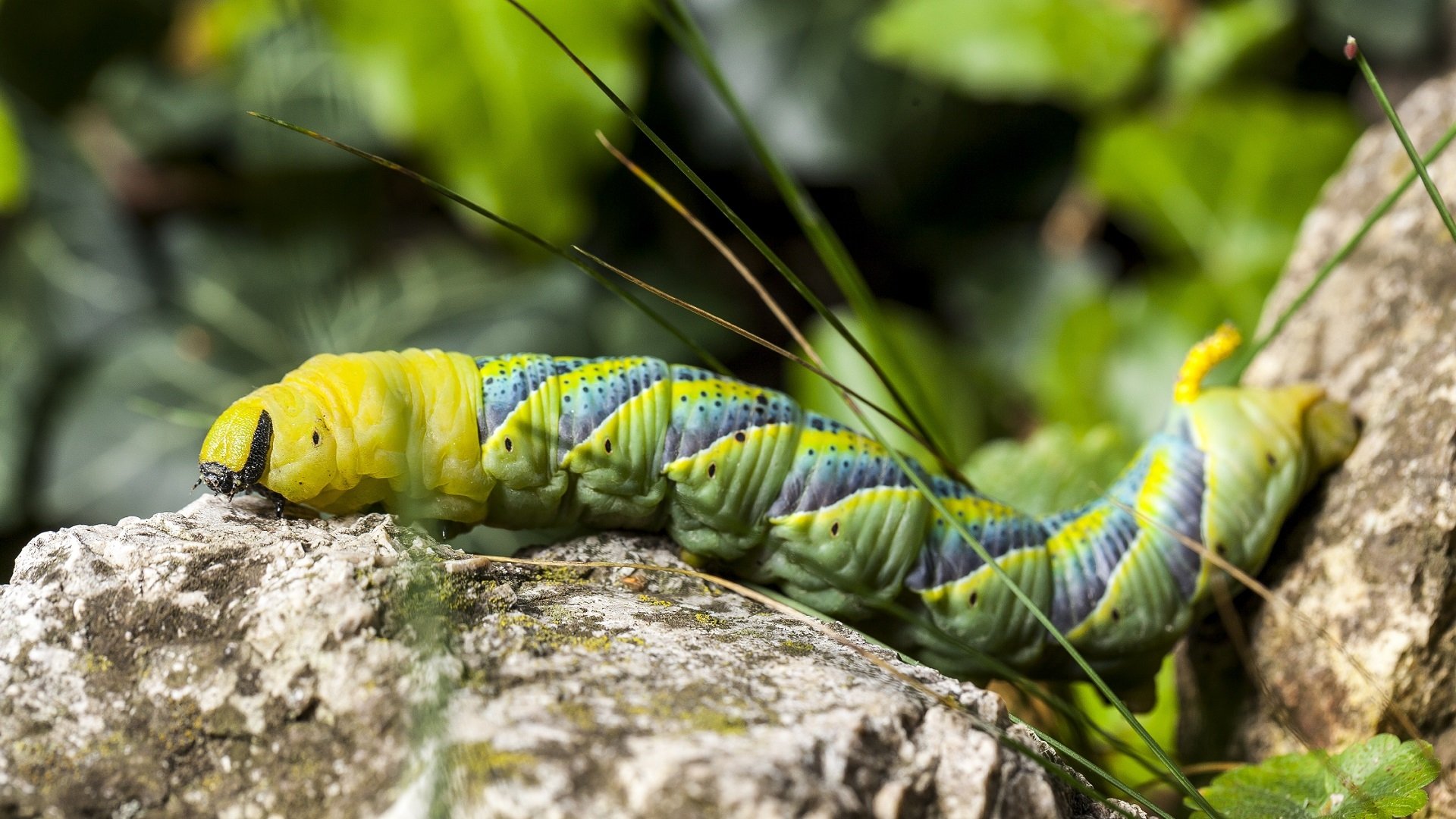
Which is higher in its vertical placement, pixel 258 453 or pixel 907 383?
pixel 907 383

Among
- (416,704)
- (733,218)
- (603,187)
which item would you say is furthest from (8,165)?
(416,704)

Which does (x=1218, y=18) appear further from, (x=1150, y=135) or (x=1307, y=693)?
(x=1307, y=693)

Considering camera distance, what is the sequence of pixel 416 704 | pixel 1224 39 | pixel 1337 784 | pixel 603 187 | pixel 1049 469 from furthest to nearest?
1. pixel 603 187
2. pixel 1224 39
3. pixel 1049 469
4. pixel 1337 784
5. pixel 416 704

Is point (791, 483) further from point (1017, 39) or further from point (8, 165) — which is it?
point (8, 165)

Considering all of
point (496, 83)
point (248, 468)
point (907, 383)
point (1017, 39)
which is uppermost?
point (1017, 39)

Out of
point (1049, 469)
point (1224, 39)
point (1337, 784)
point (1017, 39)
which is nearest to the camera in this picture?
point (1337, 784)

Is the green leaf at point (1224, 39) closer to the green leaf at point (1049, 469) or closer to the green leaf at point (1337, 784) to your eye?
the green leaf at point (1049, 469)

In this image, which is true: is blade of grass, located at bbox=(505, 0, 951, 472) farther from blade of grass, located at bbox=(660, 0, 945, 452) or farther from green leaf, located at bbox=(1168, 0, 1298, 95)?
green leaf, located at bbox=(1168, 0, 1298, 95)
